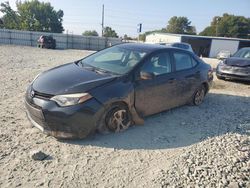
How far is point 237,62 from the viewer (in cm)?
1084

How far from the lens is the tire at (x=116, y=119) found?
14.7ft

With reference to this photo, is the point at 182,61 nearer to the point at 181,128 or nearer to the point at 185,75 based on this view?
the point at 185,75

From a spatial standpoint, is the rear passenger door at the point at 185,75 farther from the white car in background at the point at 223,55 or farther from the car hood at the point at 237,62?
the white car in background at the point at 223,55

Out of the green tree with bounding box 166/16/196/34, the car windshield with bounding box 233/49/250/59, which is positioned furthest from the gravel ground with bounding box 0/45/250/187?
the green tree with bounding box 166/16/196/34

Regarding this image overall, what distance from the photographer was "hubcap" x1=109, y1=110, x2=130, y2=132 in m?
4.59

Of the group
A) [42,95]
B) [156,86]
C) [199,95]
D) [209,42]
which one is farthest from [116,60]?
[209,42]

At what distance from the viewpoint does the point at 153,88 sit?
516cm

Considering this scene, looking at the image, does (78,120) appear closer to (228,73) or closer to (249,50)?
(228,73)

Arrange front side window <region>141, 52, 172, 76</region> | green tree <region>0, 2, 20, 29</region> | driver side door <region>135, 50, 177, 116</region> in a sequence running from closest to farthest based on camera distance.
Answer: driver side door <region>135, 50, 177, 116</region>, front side window <region>141, 52, 172, 76</region>, green tree <region>0, 2, 20, 29</region>

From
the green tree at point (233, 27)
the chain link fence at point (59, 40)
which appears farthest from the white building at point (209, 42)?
the green tree at point (233, 27)

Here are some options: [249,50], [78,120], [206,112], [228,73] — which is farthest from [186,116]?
[249,50]

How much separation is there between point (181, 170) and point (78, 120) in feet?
5.54

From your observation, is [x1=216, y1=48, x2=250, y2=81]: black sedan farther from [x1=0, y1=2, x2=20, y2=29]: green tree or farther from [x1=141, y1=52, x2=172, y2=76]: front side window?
[x1=0, y1=2, x2=20, y2=29]: green tree

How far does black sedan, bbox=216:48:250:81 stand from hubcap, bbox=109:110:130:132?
7.42 metres
